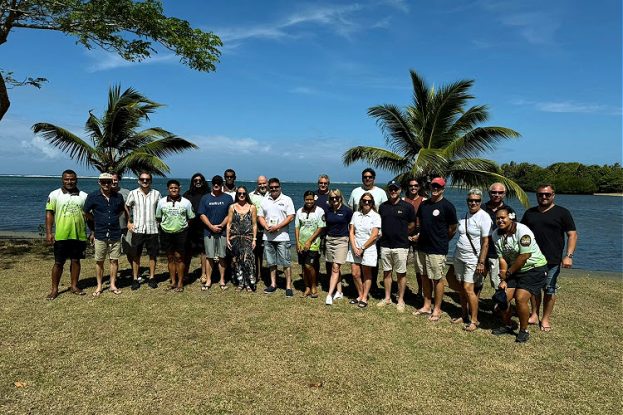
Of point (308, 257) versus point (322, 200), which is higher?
point (322, 200)

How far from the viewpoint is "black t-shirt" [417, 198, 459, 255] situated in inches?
222

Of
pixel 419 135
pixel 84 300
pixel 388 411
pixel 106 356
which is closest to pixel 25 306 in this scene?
pixel 84 300

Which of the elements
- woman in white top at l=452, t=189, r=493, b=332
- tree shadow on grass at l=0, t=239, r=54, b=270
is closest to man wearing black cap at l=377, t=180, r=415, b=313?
woman in white top at l=452, t=189, r=493, b=332

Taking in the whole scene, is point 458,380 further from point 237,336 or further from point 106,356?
point 106,356

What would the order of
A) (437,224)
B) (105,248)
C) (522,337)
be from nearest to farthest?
(522,337) < (437,224) < (105,248)

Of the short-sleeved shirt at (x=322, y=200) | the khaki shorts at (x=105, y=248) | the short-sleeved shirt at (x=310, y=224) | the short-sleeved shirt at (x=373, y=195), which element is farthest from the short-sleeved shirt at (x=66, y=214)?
the short-sleeved shirt at (x=373, y=195)

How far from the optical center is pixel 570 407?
3551 mm

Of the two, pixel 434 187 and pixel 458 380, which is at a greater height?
pixel 434 187

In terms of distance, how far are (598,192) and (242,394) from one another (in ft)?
337

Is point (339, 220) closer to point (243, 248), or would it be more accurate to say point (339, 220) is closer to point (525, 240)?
point (243, 248)

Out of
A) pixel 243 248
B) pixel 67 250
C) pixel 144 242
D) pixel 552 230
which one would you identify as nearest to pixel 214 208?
pixel 243 248

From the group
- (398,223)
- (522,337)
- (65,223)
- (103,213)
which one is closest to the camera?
(522,337)

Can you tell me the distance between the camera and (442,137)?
1069 centimetres

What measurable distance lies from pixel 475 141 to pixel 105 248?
358 inches
